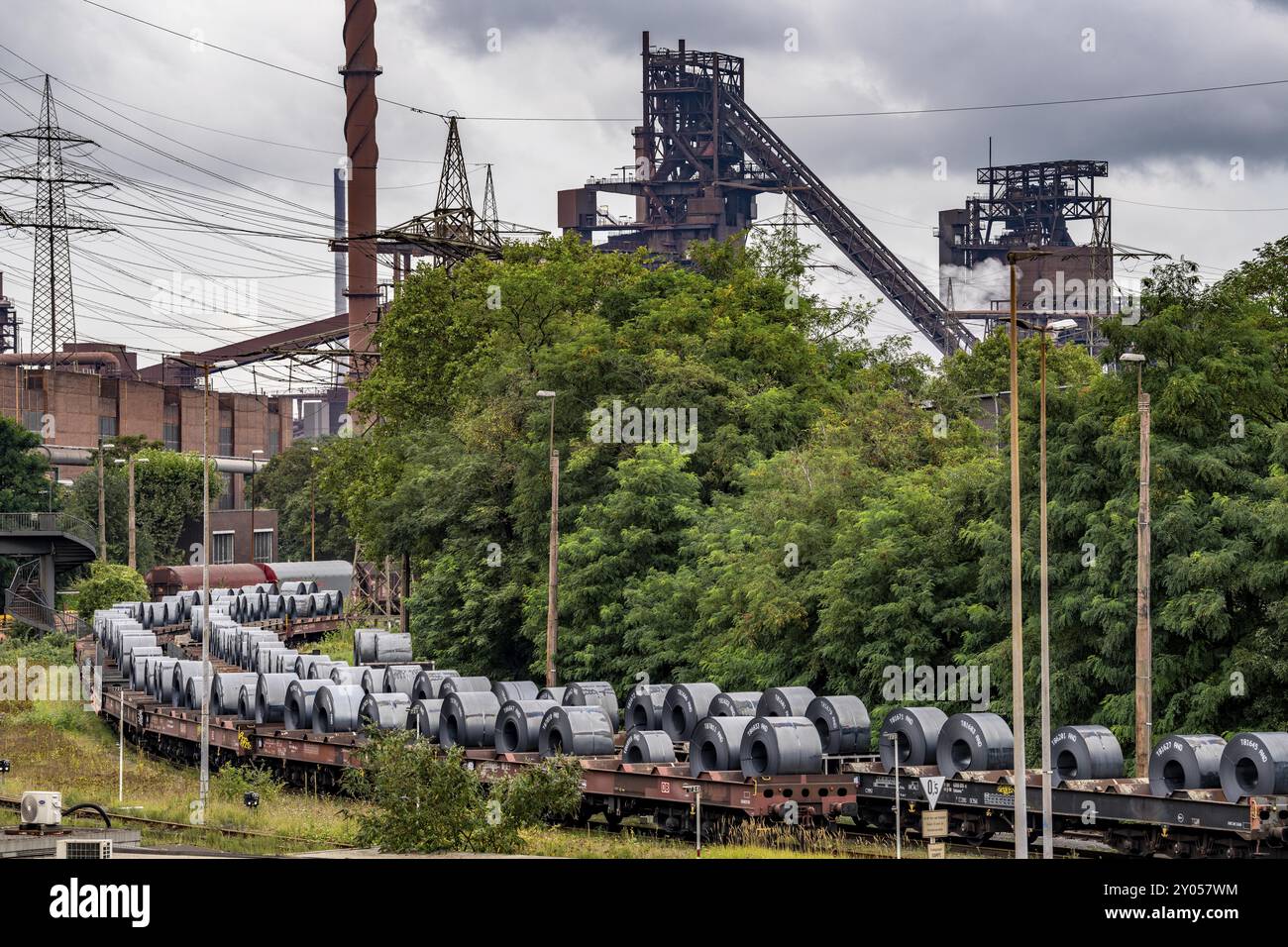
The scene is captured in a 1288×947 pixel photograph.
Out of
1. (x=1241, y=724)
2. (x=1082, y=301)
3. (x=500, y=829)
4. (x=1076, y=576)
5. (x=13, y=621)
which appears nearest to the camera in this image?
(x=500, y=829)

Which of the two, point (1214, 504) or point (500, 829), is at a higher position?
point (1214, 504)

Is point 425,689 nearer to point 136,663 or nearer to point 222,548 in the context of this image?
point 136,663

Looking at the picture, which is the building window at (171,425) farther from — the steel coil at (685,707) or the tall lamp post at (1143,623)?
the tall lamp post at (1143,623)

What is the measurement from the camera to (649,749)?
28.7 metres

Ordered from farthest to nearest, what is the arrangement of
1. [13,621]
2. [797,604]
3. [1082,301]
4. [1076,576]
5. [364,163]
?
[1082,301] < [364,163] < [13,621] < [797,604] < [1076,576]

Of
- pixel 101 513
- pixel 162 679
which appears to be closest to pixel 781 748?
pixel 162 679

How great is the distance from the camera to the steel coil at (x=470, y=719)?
106ft

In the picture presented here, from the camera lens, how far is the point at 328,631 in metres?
75.6

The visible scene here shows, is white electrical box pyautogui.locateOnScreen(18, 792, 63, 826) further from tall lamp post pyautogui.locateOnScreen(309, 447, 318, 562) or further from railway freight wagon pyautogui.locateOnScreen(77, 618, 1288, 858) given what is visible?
tall lamp post pyautogui.locateOnScreen(309, 447, 318, 562)

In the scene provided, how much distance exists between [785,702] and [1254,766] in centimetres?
916

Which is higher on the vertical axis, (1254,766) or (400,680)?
(1254,766)
